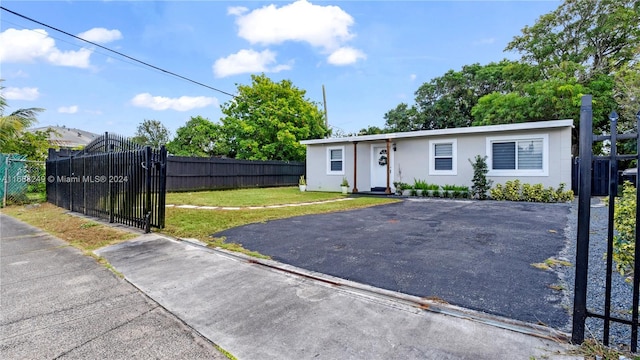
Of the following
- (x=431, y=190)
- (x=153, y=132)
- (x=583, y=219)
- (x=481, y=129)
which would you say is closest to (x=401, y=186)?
(x=431, y=190)

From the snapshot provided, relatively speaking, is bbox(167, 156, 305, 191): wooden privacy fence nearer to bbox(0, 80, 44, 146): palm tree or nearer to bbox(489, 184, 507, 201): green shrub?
bbox(0, 80, 44, 146): palm tree

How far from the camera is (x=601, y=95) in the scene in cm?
1452

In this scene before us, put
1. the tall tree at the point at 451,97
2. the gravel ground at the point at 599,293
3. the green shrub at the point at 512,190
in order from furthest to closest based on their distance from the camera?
the tall tree at the point at 451,97 → the green shrub at the point at 512,190 → the gravel ground at the point at 599,293

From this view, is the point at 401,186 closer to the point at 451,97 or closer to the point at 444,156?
the point at 444,156

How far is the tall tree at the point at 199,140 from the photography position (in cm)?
2327

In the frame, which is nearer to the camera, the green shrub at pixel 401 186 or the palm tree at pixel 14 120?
the palm tree at pixel 14 120

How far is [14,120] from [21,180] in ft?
8.15

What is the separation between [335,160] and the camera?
15.0m

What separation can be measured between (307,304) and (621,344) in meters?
2.18

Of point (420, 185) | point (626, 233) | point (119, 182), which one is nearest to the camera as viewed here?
point (626, 233)

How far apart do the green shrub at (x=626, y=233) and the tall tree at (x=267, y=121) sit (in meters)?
18.9

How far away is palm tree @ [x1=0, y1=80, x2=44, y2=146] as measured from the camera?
11.2 m

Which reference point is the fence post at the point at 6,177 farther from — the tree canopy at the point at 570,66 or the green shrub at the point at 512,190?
the tree canopy at the point at 570,66

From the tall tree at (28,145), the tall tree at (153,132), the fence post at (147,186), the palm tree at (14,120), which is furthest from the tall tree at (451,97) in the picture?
the tall tree at (153,132)
